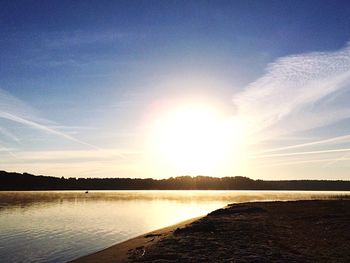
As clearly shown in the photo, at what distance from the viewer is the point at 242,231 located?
104 ft

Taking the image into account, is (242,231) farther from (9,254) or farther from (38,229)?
(38,229)

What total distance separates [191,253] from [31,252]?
15896 millimetres

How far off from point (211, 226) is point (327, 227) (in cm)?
1043

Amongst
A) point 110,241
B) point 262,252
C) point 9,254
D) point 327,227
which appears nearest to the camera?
point 262,252

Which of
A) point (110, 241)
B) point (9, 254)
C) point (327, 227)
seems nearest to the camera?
point (9, 254)

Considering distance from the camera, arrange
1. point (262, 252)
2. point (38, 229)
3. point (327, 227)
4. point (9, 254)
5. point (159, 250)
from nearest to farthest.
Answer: point (262, 252), point (159, 250), point (9, 254), point (327, 227), point (38, 229)

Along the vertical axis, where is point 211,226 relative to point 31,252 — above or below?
above

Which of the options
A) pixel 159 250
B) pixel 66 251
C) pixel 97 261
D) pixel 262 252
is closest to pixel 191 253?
pixel 159 250

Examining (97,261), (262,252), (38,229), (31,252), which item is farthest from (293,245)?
(38,229)

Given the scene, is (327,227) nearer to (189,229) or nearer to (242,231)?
(242,231)

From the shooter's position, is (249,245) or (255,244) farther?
(255,244)

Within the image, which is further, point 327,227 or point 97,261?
point 327,227

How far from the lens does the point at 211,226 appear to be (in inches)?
1341

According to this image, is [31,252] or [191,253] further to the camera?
[31,252]
